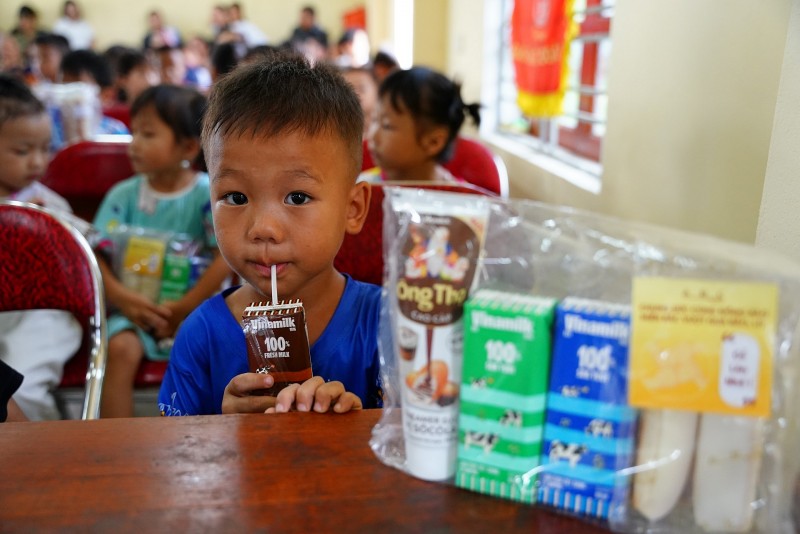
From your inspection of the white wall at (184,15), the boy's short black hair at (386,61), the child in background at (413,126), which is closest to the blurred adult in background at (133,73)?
the boy's short black hair at (386,61)

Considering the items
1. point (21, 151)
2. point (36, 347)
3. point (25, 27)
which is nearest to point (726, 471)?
point (36, 347)

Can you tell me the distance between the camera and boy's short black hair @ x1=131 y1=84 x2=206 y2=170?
82.5 inches

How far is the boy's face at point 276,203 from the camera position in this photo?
2.70ft

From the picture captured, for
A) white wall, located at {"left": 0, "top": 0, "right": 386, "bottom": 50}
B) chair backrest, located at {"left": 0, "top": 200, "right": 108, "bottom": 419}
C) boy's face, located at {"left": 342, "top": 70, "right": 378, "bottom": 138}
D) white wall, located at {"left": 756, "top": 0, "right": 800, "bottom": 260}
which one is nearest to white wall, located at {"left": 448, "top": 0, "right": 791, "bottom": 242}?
white wall, located at {"left": 756, "top": 0, "right": 800, "bottom": 260}

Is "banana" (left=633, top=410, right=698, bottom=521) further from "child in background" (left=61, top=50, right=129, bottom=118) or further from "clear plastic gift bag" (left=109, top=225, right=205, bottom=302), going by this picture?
"child in background" (left=61, top=50, right=129, bottom=118)

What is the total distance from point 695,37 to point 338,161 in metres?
1.03

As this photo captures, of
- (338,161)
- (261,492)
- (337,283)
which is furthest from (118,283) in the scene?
(261,492)

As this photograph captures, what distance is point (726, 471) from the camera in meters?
0.46

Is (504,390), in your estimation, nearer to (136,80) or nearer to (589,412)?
(589,412)

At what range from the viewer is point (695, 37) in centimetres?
152

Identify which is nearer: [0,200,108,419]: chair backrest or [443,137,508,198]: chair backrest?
[0,200,108,419]: chair backrest

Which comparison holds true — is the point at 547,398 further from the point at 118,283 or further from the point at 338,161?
the point at 118,283

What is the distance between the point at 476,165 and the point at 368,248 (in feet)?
3.32

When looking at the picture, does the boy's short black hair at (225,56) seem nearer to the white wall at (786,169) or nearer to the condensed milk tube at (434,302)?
the white wall at (786,169)
